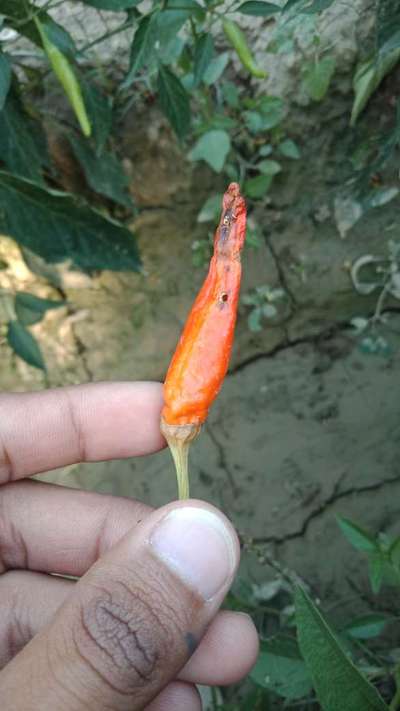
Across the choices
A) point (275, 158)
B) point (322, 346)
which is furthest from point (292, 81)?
point (322, 346)

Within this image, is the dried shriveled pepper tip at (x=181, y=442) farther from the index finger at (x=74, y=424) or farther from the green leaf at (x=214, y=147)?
the green leaf at (x=214, y=147)

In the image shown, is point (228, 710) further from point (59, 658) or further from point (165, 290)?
point (165, 290)

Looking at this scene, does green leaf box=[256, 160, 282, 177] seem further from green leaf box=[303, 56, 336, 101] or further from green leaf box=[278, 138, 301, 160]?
green leaf box=[303, 56, 336, 101]

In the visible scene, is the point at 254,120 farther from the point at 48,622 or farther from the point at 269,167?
the point at 48,622

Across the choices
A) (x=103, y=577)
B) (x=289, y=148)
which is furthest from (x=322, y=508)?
(x=103, y=577)

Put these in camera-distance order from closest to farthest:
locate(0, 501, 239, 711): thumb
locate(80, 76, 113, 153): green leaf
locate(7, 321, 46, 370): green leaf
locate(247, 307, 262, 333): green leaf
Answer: locate(0, 501, 239, 711): thumb < locate(80, 76, 113, 153): green leaf < locate(7, 321, 46, 370): green leaf < locate(247, 307, 262, 333): green leaf

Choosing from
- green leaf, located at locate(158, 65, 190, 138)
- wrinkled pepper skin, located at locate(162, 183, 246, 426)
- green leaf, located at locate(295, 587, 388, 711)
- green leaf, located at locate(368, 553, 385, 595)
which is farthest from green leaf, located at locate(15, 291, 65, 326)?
green leaf, located at locate(295, 587, 388, 711)
